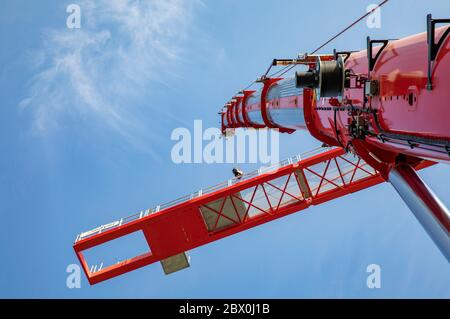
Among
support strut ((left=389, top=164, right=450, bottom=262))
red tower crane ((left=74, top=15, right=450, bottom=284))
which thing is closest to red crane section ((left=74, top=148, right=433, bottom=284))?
red tower crane ((left=74, top=15, right=450, bottom=284))

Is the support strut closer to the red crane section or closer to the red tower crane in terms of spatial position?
the red tower crane

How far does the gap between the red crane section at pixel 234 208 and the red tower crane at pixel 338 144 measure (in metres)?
0.04

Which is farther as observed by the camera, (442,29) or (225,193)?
(225,193)

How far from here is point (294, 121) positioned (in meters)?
9.75

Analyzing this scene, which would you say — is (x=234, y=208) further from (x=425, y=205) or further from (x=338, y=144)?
(x=425, y=205)

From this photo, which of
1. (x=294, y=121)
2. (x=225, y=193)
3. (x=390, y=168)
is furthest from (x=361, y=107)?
(x=225, y=193)

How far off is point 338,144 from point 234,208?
838cm

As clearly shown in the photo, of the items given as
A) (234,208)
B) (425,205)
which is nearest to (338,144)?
(425,205)

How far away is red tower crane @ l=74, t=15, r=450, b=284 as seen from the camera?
3914 mm

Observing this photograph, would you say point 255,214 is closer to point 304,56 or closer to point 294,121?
point 294,121

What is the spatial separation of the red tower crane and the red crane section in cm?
4

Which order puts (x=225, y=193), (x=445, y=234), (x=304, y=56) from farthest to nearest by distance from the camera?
(x=225, y=193), (x=304, y=56), (x=445, y=234)

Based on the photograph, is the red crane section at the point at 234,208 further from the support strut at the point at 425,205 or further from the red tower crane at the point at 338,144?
the support strut at the point at 425,205

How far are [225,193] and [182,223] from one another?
2.12 meters
